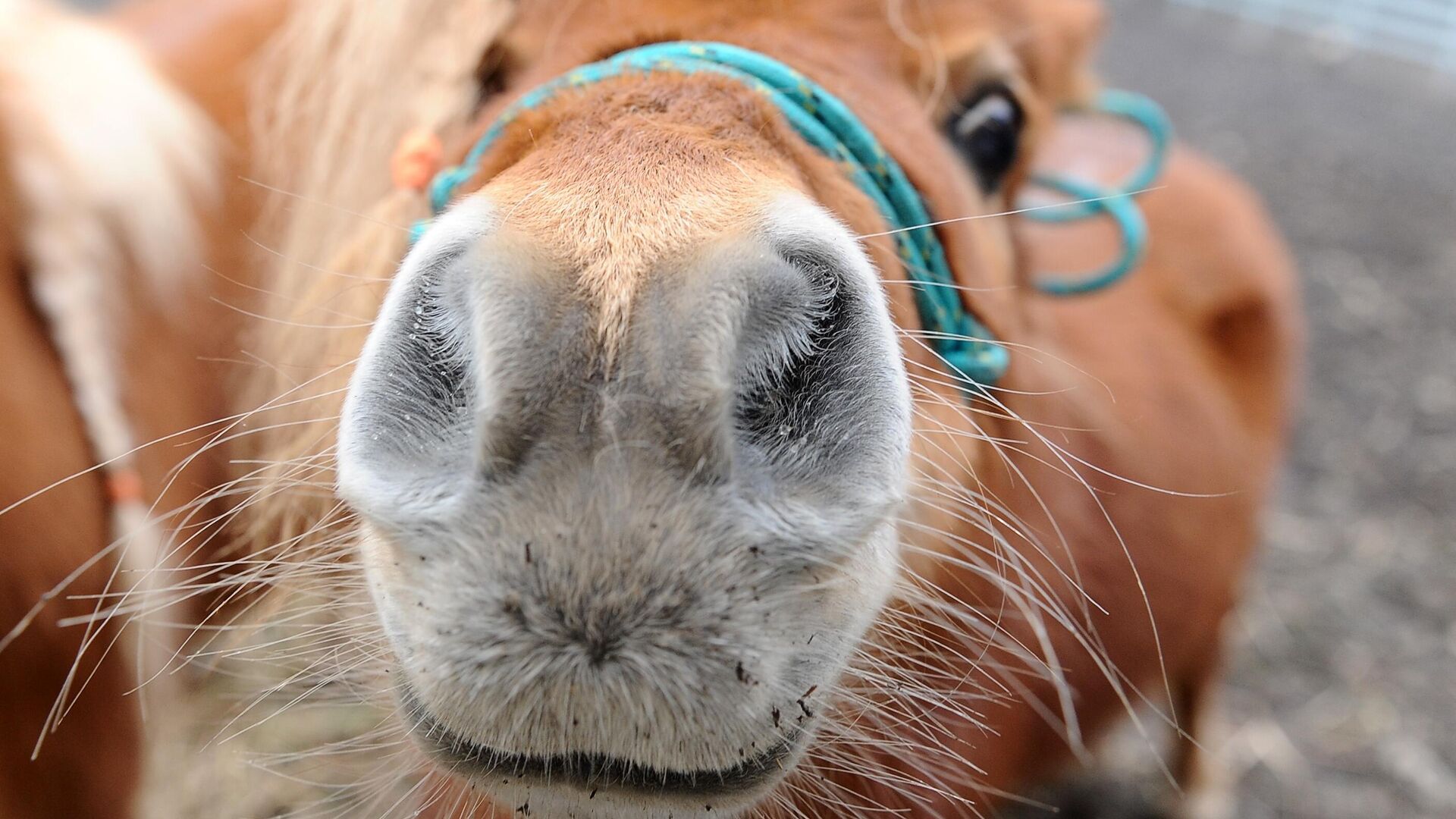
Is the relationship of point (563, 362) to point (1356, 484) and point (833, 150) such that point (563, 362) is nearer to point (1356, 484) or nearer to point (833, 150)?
point (833, 150)

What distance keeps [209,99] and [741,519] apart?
7.82ft

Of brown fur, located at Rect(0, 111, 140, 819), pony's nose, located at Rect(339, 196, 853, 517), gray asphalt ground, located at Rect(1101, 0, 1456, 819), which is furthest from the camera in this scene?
gray asphalt ground, located at Rect(1101, 0, 1456, 819)

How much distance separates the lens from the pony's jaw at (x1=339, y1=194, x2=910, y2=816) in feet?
2.54

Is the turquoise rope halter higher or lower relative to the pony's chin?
higher

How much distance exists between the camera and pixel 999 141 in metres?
1.61

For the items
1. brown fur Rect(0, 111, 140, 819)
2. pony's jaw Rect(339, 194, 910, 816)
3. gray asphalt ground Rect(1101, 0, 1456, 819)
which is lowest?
gray asphalt ground Rect(1101, 0, 1456, 819)

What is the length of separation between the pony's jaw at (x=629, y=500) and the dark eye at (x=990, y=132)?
2.65ft

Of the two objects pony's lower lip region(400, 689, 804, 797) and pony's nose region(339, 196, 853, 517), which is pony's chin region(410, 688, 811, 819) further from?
pony's nose region(339, 196, 853, 517)

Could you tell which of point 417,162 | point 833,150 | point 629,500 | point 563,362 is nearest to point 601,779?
point 629,500

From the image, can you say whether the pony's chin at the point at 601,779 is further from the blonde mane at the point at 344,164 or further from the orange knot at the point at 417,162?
the orange knot at the point at 417,162

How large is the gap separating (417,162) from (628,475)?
0.84 meters

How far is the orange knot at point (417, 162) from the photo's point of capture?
4.58ft

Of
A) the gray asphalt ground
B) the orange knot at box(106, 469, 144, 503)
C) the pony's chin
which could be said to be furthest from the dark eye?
the gray asphalt ground

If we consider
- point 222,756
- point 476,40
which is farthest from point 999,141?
point 222,756
